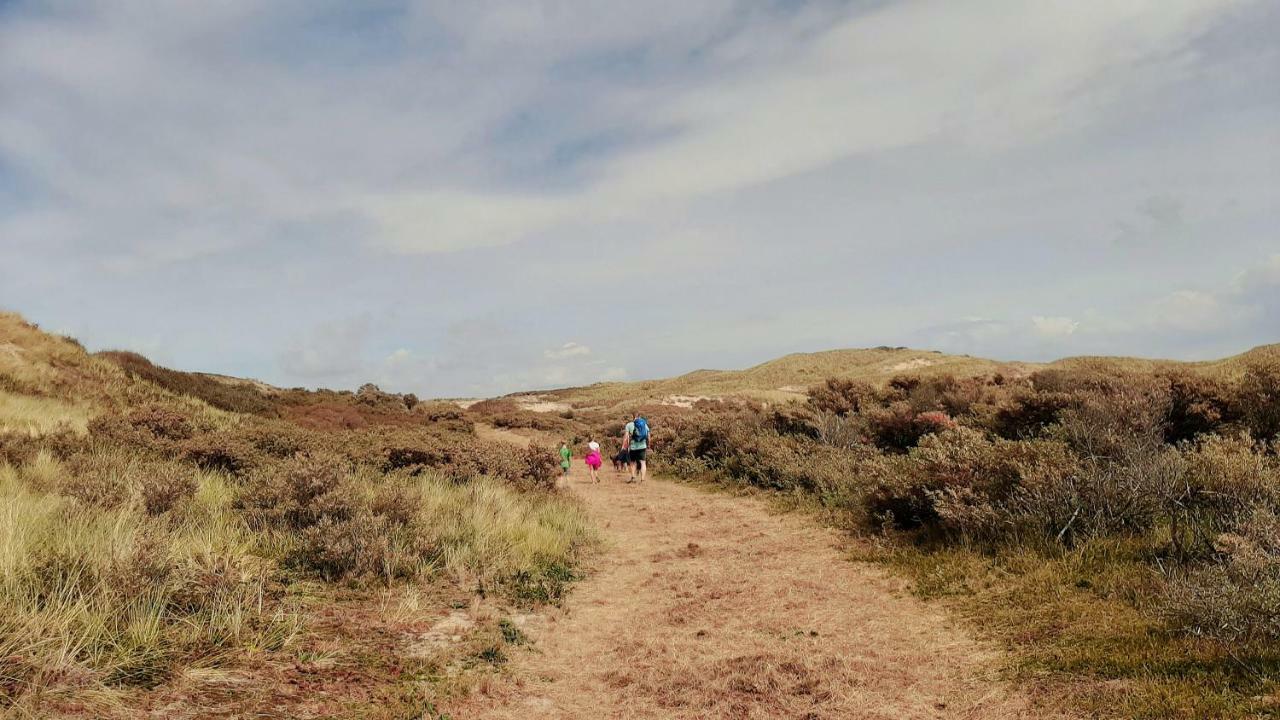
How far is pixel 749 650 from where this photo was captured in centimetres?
603

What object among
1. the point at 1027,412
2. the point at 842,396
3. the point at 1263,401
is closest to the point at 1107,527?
the point at 1263,401

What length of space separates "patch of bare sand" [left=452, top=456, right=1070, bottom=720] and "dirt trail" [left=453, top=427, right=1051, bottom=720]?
0.02 metres

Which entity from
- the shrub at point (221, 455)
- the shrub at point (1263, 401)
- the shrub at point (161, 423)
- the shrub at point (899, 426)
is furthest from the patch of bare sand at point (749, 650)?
the shrub at point (161, 423)

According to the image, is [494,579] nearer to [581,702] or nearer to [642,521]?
[581,702]

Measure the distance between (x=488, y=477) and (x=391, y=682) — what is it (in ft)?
25.7

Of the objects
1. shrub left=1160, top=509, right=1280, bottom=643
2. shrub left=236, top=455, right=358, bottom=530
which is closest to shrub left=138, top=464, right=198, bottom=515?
shrub left=236, top=455, right=358, bottom=530

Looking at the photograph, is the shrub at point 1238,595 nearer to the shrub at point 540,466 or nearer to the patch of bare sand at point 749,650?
the patch of bare sand at point 749,650

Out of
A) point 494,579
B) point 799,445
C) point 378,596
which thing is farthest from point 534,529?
point 799,445

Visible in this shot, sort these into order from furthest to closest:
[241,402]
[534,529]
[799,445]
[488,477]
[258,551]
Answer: [241,402], [799,445], [488,477], [534,529], [258,551]

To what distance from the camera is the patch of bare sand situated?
493 centimetres

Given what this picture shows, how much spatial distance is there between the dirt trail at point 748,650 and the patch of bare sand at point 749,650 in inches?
0.6

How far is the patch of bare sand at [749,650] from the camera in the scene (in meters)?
4.93

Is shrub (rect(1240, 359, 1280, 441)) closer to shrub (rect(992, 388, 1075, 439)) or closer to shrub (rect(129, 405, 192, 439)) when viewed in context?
shrub (rect(992, 388, 1075, 439))

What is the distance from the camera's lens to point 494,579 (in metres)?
7.76
